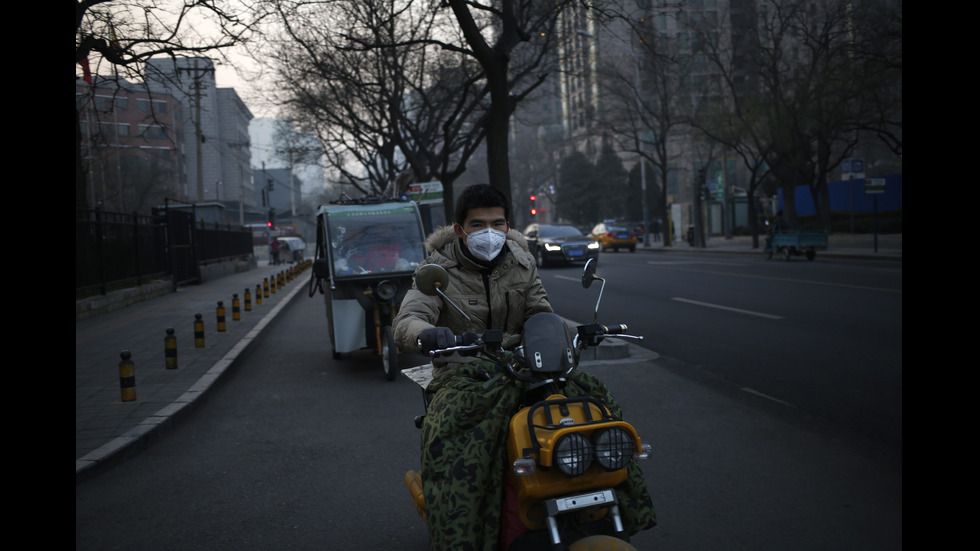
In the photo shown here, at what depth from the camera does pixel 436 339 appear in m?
2.76

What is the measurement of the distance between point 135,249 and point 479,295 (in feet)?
61.6

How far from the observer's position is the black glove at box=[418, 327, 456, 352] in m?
2.74

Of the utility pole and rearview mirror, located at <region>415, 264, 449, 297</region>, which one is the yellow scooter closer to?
rearview mirror, located at <region>415, 264, 449, 297</region>

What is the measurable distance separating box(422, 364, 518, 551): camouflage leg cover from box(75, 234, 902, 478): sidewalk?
348 centimetres

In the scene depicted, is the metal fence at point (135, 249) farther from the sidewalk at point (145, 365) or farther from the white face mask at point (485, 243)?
the white face mask at point (485, 243)

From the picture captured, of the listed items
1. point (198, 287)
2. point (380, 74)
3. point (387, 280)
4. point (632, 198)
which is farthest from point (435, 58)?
point (632, 198)

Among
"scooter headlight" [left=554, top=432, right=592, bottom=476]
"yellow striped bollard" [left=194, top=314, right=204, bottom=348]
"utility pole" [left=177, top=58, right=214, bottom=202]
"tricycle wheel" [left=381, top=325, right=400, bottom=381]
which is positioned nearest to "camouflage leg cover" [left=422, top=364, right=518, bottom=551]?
"scooter headlight" [left=554, top=432, right=592, bottom=476]

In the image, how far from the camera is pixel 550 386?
107 inches

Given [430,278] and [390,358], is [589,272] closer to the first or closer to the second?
Answer: [430,278]

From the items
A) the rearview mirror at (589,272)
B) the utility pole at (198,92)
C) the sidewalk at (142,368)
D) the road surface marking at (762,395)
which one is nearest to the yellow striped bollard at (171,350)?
the sidewalk at (142,368)

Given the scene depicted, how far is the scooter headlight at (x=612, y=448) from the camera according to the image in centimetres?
247

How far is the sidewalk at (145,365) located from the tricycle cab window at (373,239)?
6.22ft

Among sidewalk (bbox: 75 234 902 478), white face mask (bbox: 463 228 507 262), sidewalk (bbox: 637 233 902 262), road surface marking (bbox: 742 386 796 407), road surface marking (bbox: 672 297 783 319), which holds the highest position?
white face mask (bbox: 463 228 507 262)
